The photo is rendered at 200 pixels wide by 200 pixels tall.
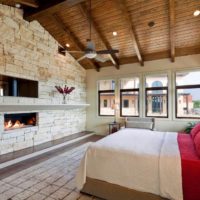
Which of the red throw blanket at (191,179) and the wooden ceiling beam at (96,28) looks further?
the wooden ceiling beam at (96,28)

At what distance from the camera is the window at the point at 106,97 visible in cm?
716

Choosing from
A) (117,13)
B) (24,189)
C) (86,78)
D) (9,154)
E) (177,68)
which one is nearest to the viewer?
(24,189)

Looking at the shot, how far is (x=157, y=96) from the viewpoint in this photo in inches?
247

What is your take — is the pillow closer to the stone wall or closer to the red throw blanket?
the stone wall

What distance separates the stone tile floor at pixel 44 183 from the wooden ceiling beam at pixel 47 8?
12.7ft

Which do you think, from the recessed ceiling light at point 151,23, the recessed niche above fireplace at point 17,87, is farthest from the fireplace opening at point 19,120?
the recessed ceiling light at point 151,23

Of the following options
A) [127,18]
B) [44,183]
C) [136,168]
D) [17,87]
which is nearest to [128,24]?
[127,18]

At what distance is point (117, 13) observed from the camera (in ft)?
15.4

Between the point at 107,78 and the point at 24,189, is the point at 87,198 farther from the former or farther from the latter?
the point at 107,78

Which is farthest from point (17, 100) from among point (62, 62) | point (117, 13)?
point (117, 13)

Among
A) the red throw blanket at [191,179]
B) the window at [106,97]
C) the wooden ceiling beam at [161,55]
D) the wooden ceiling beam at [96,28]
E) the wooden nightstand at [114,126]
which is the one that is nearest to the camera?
the red throw blanket at [191,179]

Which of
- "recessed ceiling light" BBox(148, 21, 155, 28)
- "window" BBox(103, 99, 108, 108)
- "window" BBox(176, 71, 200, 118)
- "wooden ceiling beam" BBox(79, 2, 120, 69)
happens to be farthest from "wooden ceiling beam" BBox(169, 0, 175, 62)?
"window" BBox(103, 99, 108, 108)

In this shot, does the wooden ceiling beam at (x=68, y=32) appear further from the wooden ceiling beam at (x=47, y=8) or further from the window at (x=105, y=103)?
the window at (x=105, y=103)

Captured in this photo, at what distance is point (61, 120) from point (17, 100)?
2039 millimetres
